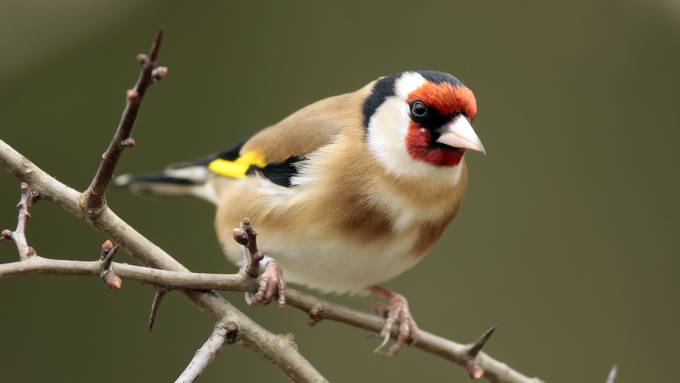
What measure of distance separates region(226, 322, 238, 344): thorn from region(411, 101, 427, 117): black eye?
1.04 m

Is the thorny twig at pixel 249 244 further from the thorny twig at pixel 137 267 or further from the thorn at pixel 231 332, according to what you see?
the thorn at pixel 231 332

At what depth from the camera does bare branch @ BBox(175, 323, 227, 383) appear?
173 centimetres

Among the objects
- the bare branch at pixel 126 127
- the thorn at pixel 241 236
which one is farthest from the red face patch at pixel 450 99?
the bare branch at pixel 126 127

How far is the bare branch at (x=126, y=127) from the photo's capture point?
1.44 metres

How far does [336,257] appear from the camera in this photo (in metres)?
2.86

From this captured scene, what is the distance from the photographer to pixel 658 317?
5.63 meters

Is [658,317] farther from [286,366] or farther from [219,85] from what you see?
[286,366]

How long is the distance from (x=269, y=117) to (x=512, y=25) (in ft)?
5.77

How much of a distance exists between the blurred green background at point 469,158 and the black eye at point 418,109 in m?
2.78

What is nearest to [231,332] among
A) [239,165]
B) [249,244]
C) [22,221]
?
[249,244]

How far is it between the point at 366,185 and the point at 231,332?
3.03 feet

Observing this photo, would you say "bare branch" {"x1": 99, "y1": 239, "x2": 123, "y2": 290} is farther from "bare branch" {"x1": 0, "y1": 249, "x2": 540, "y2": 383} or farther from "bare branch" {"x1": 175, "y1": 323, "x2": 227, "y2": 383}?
"bare branch" {"x1": 175, "y1": 323, "x2": 227, "y2": 383}

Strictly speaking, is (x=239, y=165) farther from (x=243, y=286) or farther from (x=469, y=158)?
(x=469, y=158)

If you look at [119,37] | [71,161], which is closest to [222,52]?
[119,37]
